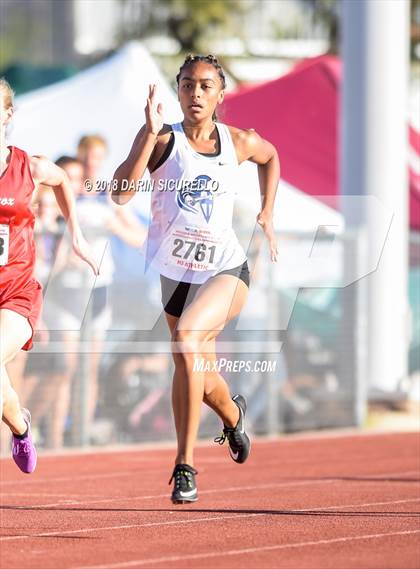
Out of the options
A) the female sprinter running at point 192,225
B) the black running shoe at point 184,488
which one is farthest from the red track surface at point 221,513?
the female sprinter running at point 192,225

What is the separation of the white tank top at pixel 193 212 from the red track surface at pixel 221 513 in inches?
55.6

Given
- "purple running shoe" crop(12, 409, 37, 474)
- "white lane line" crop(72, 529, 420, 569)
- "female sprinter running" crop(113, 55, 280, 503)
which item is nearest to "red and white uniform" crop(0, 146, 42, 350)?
"female sprinter running" crop(113, 55, 280, 503)

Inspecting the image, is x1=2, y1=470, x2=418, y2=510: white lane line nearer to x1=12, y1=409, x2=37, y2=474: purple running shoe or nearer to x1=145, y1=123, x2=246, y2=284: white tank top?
x1=12, y1=409, x2=37, y2=474: purple running shoe

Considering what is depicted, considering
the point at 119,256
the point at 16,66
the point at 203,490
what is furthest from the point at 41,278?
the point at 16,66

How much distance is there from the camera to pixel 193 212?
8.90 m

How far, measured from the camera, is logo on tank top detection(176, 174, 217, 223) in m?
8.78

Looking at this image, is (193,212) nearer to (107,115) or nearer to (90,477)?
(90,477)

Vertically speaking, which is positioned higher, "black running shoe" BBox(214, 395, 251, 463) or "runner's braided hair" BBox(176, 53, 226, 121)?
"runner's braided hair" BBox(176, 53, 226, 121)

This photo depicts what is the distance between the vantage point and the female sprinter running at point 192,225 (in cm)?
873

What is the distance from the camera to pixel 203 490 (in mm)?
11469

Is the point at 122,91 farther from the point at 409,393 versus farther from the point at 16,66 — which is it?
the point at 16,66

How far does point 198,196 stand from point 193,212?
106 mm

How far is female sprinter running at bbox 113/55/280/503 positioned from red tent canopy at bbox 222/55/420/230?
33.1ft

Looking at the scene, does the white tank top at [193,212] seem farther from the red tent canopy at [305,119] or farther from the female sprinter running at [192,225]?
the red tent canopy at [305,119]
